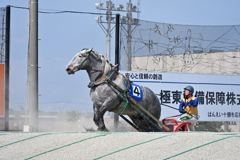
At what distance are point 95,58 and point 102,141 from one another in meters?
4.19

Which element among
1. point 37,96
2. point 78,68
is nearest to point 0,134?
point 78,68

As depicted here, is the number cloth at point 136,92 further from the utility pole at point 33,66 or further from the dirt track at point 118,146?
the dirt track at point 118,146

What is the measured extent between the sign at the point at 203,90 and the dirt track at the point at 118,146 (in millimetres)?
7647

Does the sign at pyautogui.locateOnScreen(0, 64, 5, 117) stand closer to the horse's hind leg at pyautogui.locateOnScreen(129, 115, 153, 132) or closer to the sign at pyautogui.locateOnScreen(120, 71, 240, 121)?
the sign at pyautogui.locateOnScreen(120, 71, 240, 121)

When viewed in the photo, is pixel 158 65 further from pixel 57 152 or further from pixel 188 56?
pixel 57 152

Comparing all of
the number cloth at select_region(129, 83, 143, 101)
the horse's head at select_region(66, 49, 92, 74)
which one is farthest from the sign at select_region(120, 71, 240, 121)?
the horse's head at select_region(66, 49, 92, 74)

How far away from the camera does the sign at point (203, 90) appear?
53.6ft

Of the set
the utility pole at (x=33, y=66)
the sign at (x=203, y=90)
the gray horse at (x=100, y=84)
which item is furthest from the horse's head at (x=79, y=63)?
the sign at (x=203, y=90)

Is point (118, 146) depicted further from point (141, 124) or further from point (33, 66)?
point (33, 66)

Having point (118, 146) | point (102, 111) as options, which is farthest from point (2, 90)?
point (118, 146)

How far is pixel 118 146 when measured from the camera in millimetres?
7859

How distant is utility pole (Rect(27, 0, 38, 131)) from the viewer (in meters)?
14.5

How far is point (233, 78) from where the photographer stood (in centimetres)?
Answer: 1753

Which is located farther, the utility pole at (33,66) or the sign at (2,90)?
the sign at (2,90)
